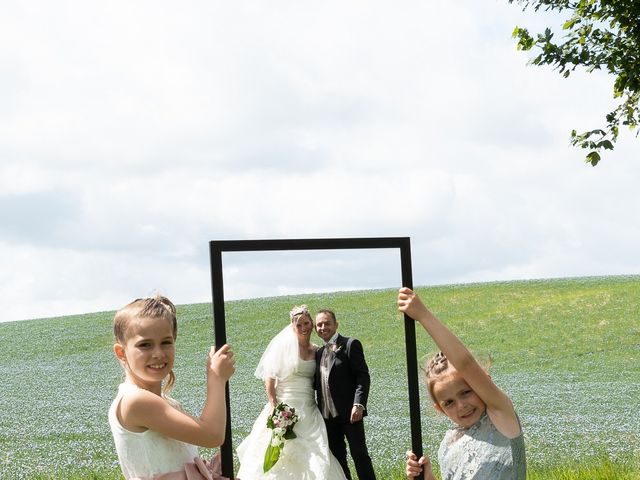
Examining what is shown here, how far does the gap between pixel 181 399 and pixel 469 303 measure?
15.4ft

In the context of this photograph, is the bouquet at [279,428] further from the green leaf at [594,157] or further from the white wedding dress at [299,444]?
the green leaf at [594,157]

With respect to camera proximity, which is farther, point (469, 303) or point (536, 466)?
point (469, 303)

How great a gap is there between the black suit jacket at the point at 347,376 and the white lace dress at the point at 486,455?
1617 mm

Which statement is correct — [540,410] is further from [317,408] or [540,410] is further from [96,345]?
[317,408]

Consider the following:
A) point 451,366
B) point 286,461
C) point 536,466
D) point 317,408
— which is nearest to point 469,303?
point 536,466

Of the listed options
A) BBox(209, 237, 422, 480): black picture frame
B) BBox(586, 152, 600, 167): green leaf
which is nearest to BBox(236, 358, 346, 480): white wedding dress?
BBox(209, 237, 422, 480): black picture frame

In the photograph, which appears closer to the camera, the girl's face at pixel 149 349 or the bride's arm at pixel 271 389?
the girl's face at pixel 149 349

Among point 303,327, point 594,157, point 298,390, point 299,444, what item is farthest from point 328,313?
point 594,157

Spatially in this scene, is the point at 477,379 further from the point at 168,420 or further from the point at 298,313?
the point at 298,313

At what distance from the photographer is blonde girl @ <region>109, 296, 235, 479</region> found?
3590 mm

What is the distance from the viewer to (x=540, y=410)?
18188mm

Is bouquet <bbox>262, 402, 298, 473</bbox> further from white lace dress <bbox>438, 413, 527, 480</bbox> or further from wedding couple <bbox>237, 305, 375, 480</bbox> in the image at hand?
white lace dress <bbox>438, 413, 527, 480</bbox>

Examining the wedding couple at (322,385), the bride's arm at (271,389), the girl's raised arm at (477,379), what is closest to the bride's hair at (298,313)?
the wedding couple at (322,385)

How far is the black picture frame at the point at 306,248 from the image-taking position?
4215mm
